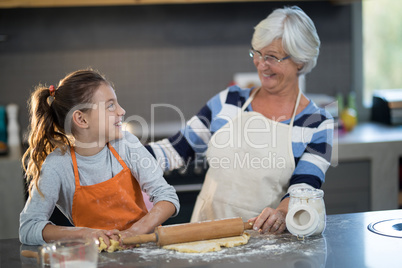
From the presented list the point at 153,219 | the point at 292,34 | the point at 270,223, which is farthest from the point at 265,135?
the point at 153,219

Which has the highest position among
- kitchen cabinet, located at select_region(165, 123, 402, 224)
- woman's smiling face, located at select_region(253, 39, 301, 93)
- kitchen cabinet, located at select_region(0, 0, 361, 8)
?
kitchen cabinet, located at select_region(0, 0, 361, 8)

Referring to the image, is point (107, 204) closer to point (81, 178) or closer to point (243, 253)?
point (81, 178)

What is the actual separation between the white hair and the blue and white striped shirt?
0.20 metres

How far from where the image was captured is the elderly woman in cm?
187

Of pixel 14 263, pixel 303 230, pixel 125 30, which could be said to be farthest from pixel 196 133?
pixel 125 30

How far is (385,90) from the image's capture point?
3.72 metres

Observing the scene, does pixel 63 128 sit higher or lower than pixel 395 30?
lower

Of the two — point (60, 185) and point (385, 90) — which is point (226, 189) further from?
point (385, 90)

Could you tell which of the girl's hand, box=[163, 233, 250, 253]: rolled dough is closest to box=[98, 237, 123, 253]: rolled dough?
the girl's hand

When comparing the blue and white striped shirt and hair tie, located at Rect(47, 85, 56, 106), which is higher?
hair tie, located at Rect(47, 85, 56, 106)

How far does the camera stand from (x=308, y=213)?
4.79 ft

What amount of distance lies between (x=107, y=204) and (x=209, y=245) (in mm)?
406

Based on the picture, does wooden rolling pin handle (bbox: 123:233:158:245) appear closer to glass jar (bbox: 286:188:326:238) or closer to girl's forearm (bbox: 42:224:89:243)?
girl's forearm (bbox: 42:224:89:243)

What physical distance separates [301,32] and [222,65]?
1595 millimetres
